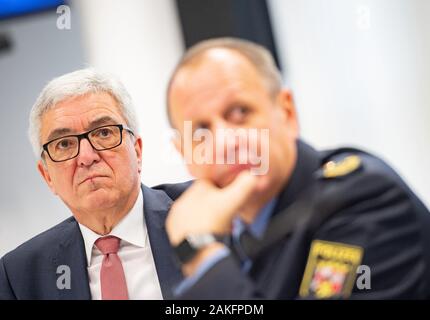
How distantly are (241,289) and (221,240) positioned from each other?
11 cm

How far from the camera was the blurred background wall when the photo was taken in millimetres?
1577

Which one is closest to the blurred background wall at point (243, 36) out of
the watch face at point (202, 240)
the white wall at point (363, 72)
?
the white wall at point (363, 72)

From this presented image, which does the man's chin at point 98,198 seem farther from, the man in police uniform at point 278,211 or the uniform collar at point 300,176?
the uniform collar at point 300,176

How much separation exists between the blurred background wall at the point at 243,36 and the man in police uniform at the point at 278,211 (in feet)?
0.51

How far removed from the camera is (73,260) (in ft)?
5.16

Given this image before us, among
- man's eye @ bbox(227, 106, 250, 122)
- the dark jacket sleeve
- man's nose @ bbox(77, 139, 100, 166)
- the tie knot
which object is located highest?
man's eye @ bbox(227, 106, 250, 122)

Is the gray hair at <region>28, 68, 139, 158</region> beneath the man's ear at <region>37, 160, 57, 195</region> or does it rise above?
above

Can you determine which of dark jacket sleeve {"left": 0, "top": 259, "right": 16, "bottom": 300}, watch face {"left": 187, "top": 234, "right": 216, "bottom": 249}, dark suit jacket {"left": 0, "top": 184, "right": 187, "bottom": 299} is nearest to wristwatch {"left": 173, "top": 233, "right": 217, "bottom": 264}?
watch face {"left": 187, "top": 234, "right": 216, "bottom": 249}

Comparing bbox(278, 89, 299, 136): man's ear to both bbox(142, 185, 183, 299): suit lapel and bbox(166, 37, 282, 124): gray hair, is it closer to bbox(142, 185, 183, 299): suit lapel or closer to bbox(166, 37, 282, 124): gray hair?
bbox(166, 37, 282, 124): gray hair

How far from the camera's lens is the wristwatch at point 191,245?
136 cm

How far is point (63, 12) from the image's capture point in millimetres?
1672

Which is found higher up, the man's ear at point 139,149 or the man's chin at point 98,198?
the man's ear at point 139,149

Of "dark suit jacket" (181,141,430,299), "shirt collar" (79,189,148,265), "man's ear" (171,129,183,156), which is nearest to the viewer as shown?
"dark suit jacket" (181,141,430,299)

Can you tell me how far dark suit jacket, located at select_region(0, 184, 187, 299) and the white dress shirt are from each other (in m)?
0.02
